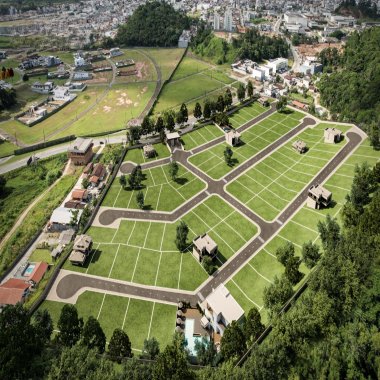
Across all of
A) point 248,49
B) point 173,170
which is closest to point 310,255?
point 173,170

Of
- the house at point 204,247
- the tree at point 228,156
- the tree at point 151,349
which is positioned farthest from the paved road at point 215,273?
the tree at point 151,349

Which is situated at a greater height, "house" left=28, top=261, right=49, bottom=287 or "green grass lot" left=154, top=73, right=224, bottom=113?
"green grass lot" left=154, top=73, right=224, bottom=113

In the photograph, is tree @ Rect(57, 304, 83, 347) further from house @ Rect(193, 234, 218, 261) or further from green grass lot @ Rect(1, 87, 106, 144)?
green grass lot @ Rect(1, 87, 106, 144)

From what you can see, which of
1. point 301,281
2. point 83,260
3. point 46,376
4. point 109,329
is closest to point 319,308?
point 301,281

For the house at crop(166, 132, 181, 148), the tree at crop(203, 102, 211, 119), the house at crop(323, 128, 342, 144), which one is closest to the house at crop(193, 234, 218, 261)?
the house at crop(166, 132, 181, 148)

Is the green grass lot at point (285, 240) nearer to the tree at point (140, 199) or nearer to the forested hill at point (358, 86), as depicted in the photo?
the tree at point (140, 199)

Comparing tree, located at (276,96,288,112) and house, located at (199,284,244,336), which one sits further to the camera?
tree, located at (276,96,288,112)
